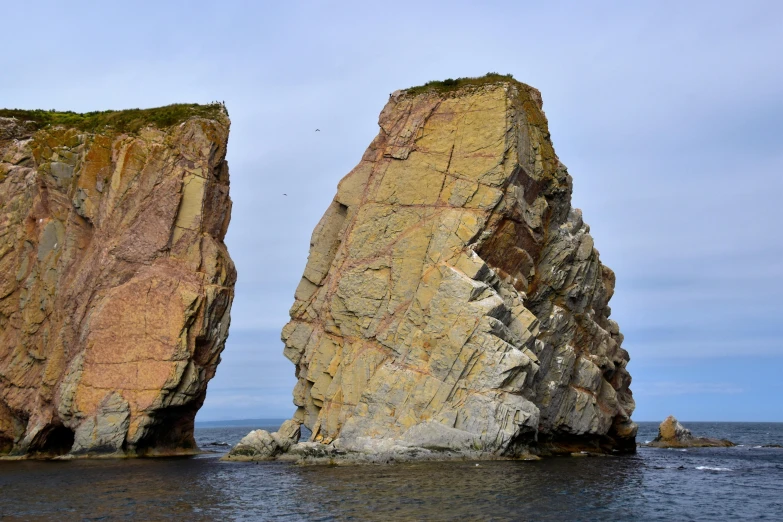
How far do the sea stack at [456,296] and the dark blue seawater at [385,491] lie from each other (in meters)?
3.50

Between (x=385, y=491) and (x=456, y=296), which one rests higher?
(x=456, y=296)

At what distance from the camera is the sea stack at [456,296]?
44.7 m

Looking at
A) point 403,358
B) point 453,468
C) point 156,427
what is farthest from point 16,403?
point 453,468

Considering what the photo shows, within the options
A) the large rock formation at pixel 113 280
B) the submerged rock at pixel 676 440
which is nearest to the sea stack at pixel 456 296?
the large rock formation at pixel 113 280

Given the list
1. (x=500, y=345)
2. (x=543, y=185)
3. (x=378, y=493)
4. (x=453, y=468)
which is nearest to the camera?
(x=378, y=493)

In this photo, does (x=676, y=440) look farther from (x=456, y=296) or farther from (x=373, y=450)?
(x=373, y=450)

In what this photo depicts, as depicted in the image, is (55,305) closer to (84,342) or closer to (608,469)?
(84,342)

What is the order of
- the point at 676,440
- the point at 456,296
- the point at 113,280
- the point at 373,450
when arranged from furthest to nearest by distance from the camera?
the point at 676,440 < the point at 113,280 < the point at 456,296 < the point at 373,450

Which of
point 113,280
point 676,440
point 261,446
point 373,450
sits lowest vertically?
point 261,446

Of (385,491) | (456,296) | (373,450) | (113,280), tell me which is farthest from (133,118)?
(385,491)

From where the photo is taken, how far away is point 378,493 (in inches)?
1326

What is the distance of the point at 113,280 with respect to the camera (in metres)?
54.3

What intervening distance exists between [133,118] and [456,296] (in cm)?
2841

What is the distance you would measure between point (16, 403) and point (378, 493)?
108 ft
